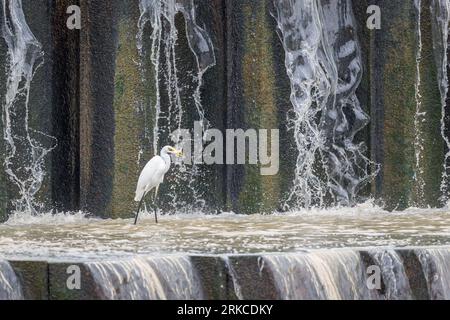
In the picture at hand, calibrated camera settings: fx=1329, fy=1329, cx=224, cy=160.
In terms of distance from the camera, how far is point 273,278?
6344mm

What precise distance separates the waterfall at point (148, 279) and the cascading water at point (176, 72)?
340 centimetres

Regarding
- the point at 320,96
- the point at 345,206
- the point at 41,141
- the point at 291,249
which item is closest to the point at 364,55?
the point at 320,96

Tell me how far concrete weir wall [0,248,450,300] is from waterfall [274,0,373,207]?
323 centimetres

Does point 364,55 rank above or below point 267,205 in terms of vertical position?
above

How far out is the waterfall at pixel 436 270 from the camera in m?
6.71

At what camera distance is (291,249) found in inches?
270

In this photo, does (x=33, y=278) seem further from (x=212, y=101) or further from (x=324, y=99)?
(x=324, y=99)

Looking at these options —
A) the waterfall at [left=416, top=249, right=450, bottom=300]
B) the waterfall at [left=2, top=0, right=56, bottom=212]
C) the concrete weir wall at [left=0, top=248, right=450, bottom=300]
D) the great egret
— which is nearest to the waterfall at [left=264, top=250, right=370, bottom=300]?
the concrete weir wall at [left=0, top=248, right=450, bottom=300]

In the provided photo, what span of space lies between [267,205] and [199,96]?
957 mm

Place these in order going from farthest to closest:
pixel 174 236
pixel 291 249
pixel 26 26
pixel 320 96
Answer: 1. pixel 320 96
2. pixel 26 26
3. pixel 174 236
4. pixel 291 249

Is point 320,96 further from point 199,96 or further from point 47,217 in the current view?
point 47,217

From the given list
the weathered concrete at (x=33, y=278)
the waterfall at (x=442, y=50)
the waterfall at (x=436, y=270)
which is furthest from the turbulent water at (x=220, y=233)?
the waterfall at (x=442, y=50)

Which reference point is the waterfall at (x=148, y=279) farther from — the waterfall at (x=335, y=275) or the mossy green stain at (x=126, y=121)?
the mossy green stain at (x=126, y=121)

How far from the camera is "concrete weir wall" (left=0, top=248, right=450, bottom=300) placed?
6.16 metres
